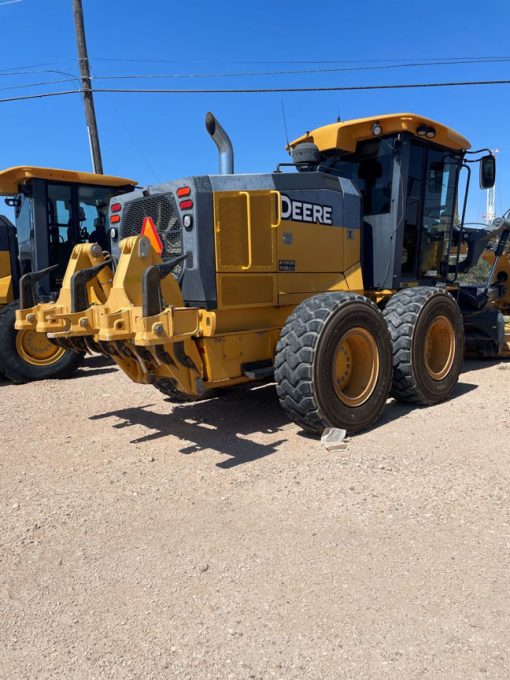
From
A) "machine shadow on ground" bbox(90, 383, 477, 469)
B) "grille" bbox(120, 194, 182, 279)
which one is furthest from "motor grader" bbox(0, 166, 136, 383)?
"grille" bbox(120, 194, 182, 279)

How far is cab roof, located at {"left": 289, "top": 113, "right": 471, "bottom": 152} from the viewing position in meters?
5.86

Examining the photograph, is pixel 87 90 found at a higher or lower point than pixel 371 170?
higher

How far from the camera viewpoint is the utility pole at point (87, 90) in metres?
13.3

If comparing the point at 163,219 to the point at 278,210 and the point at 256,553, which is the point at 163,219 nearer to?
the point at 278,210

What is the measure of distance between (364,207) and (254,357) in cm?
260

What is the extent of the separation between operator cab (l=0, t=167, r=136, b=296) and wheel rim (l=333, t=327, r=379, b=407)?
215 inches

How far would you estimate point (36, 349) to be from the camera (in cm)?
787

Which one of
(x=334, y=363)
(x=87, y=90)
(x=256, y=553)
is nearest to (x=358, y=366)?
(x=334, y=363)

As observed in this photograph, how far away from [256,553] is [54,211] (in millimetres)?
7374

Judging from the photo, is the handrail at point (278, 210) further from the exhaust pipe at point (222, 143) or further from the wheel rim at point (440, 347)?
the wheel rim at point (440, 347)

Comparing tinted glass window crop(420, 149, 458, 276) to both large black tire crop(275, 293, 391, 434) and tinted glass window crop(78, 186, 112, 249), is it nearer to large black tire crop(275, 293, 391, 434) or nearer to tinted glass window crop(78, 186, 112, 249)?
large black tire crop(275, 293, 391, 434)

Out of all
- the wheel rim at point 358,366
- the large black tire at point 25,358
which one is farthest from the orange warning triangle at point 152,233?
the large black tire at point 25,358

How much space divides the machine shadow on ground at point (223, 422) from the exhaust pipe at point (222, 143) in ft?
7.93

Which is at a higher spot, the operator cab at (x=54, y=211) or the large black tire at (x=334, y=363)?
the operator cab at (x=54, y=211)
